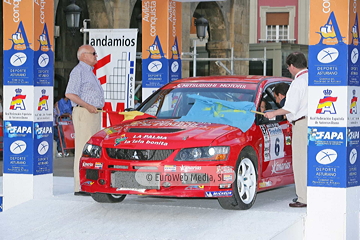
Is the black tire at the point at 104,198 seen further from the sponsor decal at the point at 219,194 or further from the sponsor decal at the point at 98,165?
the sponsor decal at the point at 219,194

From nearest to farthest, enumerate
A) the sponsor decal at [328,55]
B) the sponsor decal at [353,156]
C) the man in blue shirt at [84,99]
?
the sponsor decal at [328,55] → the sponsor decal at [353,156] → the man in blue shirt at [84,99]

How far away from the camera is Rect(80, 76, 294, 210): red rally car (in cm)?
771

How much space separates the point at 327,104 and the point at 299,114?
2.29 feet

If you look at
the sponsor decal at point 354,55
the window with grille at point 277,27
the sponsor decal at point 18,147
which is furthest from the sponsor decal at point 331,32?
the window with grille at point 277,27

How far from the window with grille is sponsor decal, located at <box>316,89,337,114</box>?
49509 mm

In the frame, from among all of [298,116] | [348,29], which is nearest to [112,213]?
[298,116]

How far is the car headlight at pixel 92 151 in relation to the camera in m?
8.13

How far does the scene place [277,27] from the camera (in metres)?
57.5

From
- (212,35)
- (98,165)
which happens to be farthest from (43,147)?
(212,35)

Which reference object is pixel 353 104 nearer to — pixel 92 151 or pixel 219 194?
pixel 219 194

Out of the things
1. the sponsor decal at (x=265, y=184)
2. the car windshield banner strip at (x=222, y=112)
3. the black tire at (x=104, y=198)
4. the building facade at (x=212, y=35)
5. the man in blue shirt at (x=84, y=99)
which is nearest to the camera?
the car windshield banner strip at (x=222, y=112)

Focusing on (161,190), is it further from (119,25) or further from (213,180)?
(119,25)

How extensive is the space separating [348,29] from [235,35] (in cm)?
2136

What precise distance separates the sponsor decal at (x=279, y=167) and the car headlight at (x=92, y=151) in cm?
205
